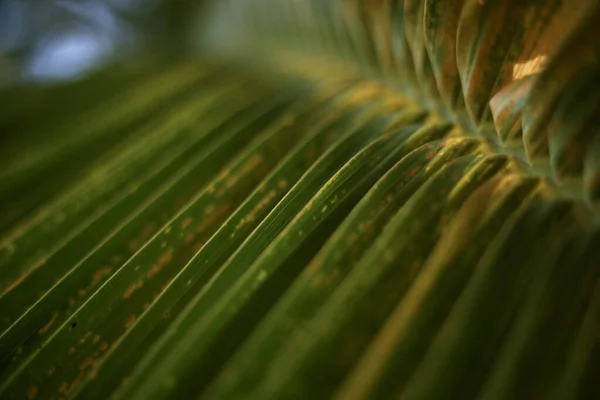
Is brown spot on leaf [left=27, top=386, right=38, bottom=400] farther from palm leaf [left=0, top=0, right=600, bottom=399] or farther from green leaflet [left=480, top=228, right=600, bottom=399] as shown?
green leaflet [left=480, top=228, right=600, bottom=399]

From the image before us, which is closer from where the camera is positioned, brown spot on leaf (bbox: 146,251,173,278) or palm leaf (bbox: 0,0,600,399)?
palm leaf (bbox: 0,0,600,399)

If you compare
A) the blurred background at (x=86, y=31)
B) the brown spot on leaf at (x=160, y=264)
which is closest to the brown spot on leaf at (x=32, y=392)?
the brown spot on leaf at (x=160, y=264)

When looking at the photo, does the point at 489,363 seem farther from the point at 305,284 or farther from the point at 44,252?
the point at 44,252

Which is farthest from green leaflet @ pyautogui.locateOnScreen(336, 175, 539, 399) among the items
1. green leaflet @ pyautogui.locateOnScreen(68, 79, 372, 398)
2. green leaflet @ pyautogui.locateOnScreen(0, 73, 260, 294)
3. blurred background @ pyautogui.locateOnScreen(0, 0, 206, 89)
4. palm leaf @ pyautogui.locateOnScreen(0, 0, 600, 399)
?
blurred background @ pyautogui.locateOnScreen(0, 0, 206, 89)

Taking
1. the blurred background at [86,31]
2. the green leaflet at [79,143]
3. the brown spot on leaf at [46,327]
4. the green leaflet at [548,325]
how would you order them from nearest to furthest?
the green leaflet at [548,325] < the brown spot on leaf at [46,327] < the green leaflet at [79,143] < the blurred background at [86,31]

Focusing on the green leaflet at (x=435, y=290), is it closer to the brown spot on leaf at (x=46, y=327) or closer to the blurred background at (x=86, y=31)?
the brown spot on leaf at (x=46, y=327)

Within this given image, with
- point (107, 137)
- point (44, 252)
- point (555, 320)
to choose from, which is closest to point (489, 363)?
point (555, 320)

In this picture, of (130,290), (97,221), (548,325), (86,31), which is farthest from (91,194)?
(86,31)

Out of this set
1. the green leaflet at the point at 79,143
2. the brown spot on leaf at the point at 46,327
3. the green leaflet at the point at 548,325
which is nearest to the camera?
the green leaflet at the point at 548,325
